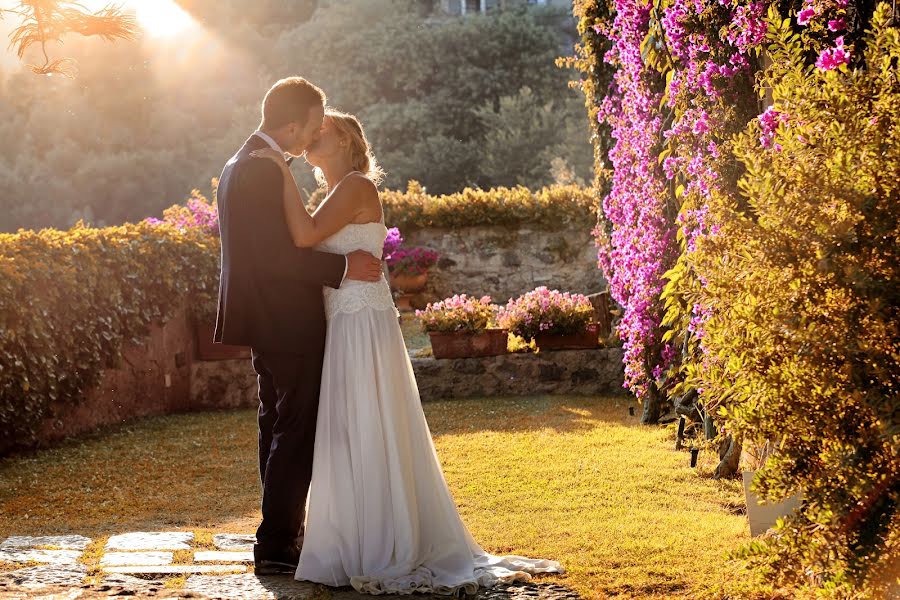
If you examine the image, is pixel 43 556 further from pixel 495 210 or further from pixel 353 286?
pixel 495 210

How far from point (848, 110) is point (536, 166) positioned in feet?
82.6

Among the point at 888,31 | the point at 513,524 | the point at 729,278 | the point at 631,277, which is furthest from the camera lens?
the point at 631,277

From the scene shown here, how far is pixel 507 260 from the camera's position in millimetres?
15273

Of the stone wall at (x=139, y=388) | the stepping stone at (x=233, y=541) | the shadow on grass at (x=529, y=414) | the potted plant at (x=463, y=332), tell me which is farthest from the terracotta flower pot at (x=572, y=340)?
the stepping stone at (x=233, y=541)

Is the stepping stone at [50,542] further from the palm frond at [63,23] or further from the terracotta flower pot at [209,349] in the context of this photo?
the terracotta flower pot at [209,349]

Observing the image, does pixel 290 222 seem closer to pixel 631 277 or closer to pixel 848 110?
pixel 848 110

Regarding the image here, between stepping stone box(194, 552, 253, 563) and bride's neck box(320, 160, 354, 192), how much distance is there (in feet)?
5.15

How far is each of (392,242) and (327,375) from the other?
32.6 feet

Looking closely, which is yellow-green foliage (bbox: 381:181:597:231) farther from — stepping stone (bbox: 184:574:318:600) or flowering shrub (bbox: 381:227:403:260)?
stepping stone (bbox: 184:574:318:600)

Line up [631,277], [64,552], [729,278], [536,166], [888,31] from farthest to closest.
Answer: [536,166] → [631,277] → [64,552] → [729,278] → [888,31]

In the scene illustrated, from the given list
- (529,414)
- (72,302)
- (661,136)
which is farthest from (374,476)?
(529,414)

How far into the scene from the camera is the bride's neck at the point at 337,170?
Answer: 14.7 feet

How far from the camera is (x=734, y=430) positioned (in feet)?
10.5

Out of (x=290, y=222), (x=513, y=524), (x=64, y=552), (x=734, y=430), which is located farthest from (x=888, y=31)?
(x=64, y=552)
